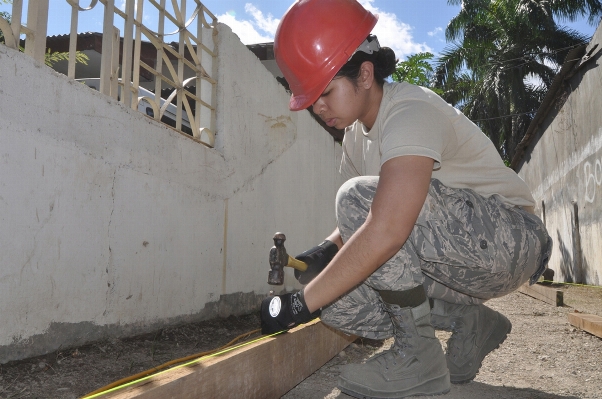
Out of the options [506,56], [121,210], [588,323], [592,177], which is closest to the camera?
[121,210]

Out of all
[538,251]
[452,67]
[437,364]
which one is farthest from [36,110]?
[452,67]

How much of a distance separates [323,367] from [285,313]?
1.05 metres

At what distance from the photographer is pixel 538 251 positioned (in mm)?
2389

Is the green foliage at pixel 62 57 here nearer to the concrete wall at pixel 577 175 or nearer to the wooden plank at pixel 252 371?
the wooden plank at pixel 252 371

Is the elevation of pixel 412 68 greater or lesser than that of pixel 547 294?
greater

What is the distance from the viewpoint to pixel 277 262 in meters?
2.45

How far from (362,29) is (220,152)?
7.30 feet

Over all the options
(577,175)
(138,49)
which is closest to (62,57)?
(138,49)

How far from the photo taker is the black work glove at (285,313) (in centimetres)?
199

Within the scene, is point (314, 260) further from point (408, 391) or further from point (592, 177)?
point (592, 177)

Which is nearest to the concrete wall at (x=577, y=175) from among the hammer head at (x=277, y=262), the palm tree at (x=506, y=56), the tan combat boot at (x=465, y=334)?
the tan combat boot at (x=465, y=334)

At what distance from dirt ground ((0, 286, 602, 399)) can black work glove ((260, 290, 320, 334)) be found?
48cm

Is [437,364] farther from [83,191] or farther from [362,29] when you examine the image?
[83,191]

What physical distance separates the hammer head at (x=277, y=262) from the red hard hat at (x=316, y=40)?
2.03ft
